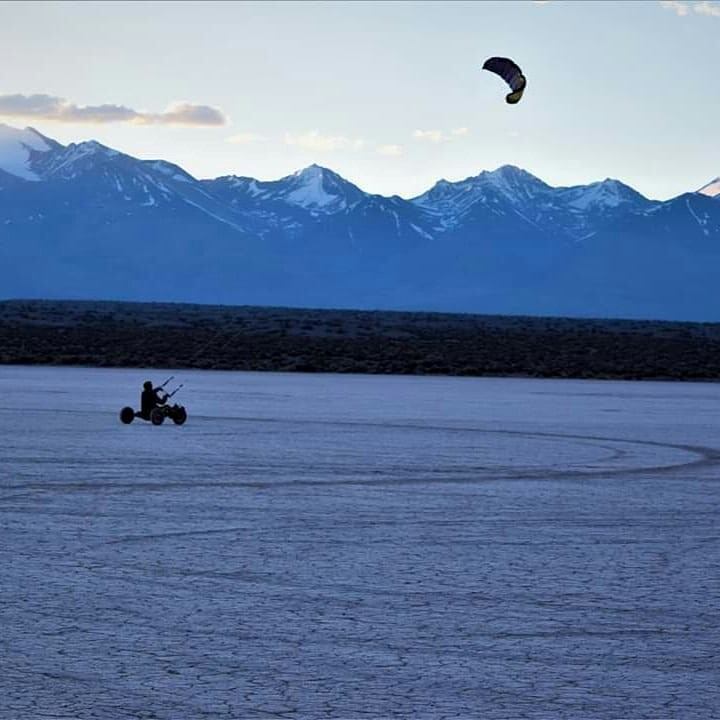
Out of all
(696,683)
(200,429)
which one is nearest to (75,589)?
(696,683)

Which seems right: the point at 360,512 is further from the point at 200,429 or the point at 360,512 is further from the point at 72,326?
the point at 72,326

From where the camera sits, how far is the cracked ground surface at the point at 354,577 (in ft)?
30.3

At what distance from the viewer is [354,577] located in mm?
12844

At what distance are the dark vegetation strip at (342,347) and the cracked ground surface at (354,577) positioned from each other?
44.1m

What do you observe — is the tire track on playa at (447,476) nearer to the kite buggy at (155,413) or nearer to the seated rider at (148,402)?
the kite buggy at (155,413)

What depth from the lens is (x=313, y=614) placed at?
11281 mm

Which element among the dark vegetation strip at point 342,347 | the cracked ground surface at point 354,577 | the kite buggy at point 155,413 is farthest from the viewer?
the dark vegetation strip at point 342,347

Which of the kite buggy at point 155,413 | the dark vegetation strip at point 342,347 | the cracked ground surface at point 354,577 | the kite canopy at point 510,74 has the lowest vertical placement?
the cracked ground surface at point 354,577

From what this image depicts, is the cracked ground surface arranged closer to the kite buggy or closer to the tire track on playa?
the tire track on playa

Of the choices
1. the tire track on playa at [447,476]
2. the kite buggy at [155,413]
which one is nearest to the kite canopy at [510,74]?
the tire track on playa at [447,476]

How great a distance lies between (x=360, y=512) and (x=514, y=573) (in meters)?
4.14

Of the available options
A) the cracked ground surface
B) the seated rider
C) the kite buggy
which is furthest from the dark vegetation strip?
→ the cracked ground surface

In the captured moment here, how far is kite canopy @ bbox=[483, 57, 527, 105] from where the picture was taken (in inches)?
1146

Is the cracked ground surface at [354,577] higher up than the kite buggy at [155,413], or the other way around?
the kite buggy at [155,413]
